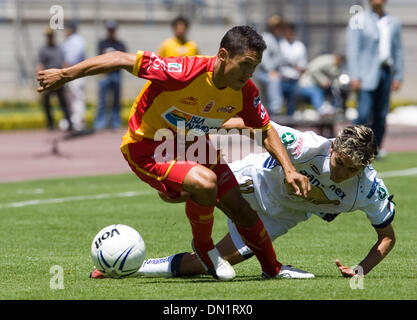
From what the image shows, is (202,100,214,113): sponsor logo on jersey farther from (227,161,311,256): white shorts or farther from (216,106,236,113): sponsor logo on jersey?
(227,161,311,256): white shorts

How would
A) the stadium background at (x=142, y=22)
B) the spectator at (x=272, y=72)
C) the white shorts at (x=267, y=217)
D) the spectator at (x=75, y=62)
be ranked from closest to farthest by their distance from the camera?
the white shorts at (x=267, y=217) < the spectator at (x=272, y=72) < the spectator at (x=75, y=62) < the stadium background at (x=142, y=22)

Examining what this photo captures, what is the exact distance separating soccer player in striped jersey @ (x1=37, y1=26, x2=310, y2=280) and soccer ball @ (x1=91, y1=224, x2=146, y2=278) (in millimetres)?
429

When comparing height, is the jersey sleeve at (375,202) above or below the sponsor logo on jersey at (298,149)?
below

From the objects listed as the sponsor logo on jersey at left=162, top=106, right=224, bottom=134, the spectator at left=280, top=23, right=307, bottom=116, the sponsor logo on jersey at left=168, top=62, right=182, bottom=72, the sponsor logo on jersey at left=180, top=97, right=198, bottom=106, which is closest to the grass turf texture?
the sponsor logo on jersey at left=162, top=106, right=224, bottom=134

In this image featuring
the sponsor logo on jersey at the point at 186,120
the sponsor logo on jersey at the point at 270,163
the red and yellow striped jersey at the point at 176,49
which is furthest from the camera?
the red and yellow striped jersey at the point at 176,49

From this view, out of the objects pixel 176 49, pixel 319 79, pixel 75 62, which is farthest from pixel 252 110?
pixel 319 79

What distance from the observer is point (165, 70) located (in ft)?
21.6

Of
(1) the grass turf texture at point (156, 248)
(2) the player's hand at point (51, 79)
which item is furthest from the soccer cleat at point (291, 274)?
(2) the player's hand at point (51, 79)

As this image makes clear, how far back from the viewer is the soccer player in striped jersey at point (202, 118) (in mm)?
6520

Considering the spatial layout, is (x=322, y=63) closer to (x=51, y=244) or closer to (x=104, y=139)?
(x=104, y=139)

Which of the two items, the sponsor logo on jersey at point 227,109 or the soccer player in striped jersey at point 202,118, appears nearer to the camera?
the soccer player in striped jersey at point 202,118

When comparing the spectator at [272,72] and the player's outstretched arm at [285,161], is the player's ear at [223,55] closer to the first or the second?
the player's outstretched arm at [285,161]

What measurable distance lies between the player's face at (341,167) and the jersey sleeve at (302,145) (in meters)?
0.20

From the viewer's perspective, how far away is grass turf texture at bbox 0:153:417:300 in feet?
19.8
